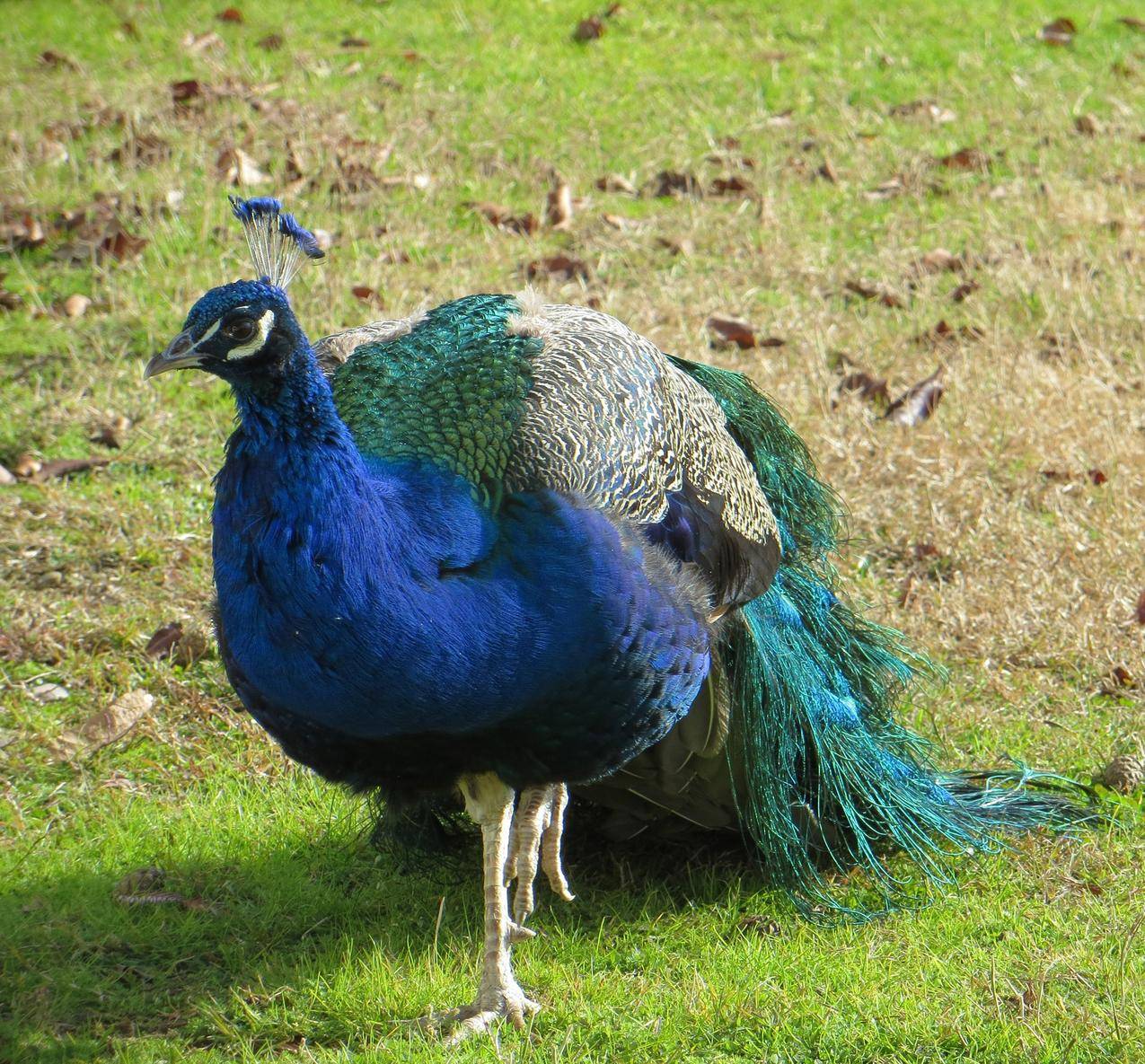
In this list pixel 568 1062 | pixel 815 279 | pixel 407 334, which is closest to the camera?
pixel 568 1062

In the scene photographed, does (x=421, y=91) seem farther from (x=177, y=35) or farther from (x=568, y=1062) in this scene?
(x=568, y=1062)

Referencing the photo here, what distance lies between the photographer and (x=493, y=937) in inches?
105

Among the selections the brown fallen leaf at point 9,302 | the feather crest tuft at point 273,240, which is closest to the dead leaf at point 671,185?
the brown fallen leaf at point 9,302

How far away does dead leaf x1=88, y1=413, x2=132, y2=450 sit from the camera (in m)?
4.39

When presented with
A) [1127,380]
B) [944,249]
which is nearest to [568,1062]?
[1127,380]

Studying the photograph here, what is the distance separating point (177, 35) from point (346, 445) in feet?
17.9

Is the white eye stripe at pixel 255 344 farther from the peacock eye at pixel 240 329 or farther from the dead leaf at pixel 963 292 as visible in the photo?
the dead leaf at pixel 963 292

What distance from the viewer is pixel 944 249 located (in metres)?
5.66

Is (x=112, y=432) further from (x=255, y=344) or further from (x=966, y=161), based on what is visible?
(x=966, y=161)

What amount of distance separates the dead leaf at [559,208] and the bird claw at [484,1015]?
3.58 metres

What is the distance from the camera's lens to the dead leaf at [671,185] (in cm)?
602

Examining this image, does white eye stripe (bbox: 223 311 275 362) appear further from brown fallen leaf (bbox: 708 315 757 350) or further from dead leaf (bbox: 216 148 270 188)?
dead leaf (bbox: 216 148 270 188)

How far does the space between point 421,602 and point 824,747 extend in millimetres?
1155

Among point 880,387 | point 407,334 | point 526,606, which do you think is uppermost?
point 407,334
